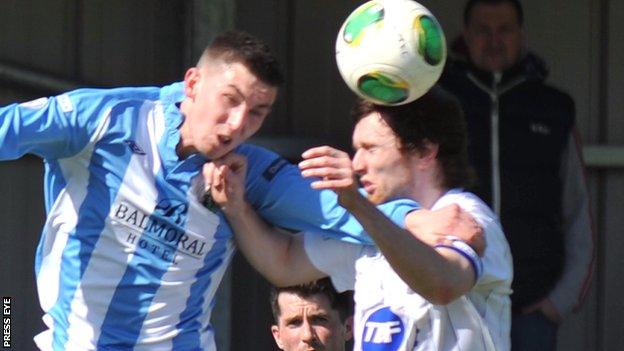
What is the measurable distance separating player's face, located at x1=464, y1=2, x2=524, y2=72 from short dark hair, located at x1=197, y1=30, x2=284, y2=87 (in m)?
1.57

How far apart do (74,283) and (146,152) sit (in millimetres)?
450

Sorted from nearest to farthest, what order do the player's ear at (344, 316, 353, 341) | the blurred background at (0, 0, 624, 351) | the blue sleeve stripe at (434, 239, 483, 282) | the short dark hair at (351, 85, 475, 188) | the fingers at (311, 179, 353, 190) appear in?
1. the fingers at (311, 179, 353, 190)
2. the blue sleeve stripe at (434, 239, 483, 282)
3. the short dark hair at (351, 85, 475, 188)
4. the player's ear at (344, 316, 353, 341)
5. the blurred background at (0, 0, 624, 351)

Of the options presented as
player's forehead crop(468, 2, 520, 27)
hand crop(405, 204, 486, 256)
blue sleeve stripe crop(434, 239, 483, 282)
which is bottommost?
blue sleeve stripe crop(434, 239, 483, 282)

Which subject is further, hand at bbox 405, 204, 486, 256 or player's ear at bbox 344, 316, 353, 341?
player's ear at bbox 344, 316, 353, 341

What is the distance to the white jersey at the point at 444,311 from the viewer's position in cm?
423

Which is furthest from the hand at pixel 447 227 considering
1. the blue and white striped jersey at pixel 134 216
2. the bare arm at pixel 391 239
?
the blue and white striped jersey at pixel 134 216

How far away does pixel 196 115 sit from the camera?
185 inches

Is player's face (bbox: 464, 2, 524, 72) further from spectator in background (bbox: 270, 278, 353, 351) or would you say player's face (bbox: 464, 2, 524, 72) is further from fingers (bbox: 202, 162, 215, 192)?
fingers (bbox: 202, 162, 215, 192)

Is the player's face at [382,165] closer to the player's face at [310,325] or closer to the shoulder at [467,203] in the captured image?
the shoulder at [467,203]

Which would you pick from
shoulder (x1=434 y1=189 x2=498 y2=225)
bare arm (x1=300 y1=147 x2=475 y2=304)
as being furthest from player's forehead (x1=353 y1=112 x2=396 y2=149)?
bare arm (x1=300 y1=147 x2=475 y2=304)

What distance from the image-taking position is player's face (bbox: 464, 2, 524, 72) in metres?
6.17

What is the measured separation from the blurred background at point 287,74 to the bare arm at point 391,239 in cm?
320

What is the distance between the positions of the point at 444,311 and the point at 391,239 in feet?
1.24

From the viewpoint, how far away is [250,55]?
4715 mm
